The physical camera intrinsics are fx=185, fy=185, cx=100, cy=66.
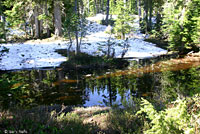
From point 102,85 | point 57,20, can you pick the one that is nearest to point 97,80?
point 102,85

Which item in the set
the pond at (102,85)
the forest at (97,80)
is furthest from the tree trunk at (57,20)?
the pond at (102,85)

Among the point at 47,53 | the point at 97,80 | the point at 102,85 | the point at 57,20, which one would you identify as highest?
the point at 57,20

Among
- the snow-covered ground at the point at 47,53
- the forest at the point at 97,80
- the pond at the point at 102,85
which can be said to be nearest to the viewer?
the forest at the point at 97,80

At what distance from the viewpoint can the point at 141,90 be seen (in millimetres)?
10859

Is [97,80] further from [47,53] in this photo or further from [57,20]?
[57,20]

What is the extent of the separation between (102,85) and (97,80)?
3.72 feet

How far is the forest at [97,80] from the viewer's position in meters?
3.68

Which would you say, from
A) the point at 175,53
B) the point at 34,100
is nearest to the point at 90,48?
the point at 175,53

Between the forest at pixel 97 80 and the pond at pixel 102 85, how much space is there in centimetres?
5

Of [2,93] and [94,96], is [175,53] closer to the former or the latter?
[94,96]

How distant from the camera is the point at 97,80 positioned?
13422mm

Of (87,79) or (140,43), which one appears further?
(140,43)

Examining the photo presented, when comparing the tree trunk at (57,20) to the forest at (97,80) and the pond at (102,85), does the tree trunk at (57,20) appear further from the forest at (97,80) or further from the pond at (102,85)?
the pond at (102,85)

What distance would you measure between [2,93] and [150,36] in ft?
92.7
